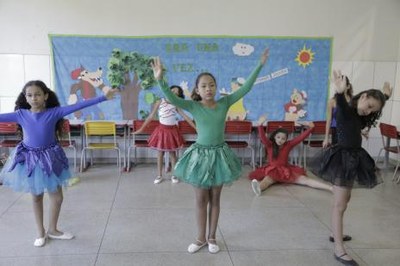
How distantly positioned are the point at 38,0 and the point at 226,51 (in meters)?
3.15

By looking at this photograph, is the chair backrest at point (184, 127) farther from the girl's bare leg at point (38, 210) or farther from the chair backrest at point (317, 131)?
the girl's bare leg at point (38, 210)

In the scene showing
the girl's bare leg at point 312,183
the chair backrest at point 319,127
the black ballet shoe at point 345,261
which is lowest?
→ the black ballet shoe at point 345,261

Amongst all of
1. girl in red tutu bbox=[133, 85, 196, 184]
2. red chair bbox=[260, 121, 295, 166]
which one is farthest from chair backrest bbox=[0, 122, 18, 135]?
red chair bbox=[260, 121, 295, 166]

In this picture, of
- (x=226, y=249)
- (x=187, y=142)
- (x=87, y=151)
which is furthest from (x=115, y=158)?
(x=226, y=249)

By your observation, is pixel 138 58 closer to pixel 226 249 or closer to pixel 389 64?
pixel 226 249

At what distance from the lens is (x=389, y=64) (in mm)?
6285

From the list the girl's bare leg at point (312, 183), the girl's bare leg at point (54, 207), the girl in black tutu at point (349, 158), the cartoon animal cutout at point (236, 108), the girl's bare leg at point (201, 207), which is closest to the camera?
the girl in black tutu at point (349, 158)

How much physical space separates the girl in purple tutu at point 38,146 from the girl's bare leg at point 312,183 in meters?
3.07

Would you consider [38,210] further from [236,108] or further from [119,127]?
[236,108]

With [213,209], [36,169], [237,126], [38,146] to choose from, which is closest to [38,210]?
[36,169]

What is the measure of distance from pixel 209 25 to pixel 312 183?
3078 mm

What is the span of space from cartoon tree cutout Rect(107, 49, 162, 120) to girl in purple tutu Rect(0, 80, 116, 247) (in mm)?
3131

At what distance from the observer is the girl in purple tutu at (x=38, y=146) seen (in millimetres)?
2793

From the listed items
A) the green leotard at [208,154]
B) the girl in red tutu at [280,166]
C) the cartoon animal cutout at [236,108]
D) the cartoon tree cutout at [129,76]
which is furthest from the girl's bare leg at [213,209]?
the cartoon tree cutout at [129,76]
